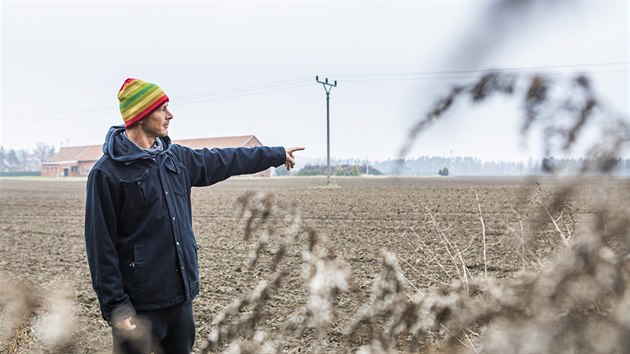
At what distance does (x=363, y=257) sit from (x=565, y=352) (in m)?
8.52

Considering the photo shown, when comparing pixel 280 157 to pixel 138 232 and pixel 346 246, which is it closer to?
pixel 138 232

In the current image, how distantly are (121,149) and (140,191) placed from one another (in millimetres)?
223

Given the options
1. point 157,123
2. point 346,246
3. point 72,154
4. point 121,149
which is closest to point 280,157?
point 157,123

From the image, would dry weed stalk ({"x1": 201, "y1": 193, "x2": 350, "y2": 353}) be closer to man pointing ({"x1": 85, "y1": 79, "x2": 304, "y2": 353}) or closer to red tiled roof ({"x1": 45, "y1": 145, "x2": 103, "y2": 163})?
man pointing ({"x1": 85, "y1": 79, "x2": 304, "y2": 353})

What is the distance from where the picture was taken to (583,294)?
3.63 feet

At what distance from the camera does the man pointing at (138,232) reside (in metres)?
2.53

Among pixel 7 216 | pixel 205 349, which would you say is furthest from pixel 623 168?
pixel 7 216

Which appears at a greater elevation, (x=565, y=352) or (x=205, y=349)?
(x=565, y=352)

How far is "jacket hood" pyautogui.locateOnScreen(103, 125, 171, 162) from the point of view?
8.48ft

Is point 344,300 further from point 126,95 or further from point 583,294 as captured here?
point 583,294

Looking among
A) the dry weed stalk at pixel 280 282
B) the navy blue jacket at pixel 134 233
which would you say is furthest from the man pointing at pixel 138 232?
the dry weed stalk at pixel 280 282

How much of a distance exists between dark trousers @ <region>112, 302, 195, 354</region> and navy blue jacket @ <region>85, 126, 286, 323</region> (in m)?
0.07

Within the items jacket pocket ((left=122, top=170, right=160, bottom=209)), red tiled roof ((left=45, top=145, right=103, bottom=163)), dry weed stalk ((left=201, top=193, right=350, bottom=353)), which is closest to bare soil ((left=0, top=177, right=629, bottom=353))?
dry weed stalk ((left=201, top=193, right=350, bottom=353))

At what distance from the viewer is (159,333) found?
8.87 ft
